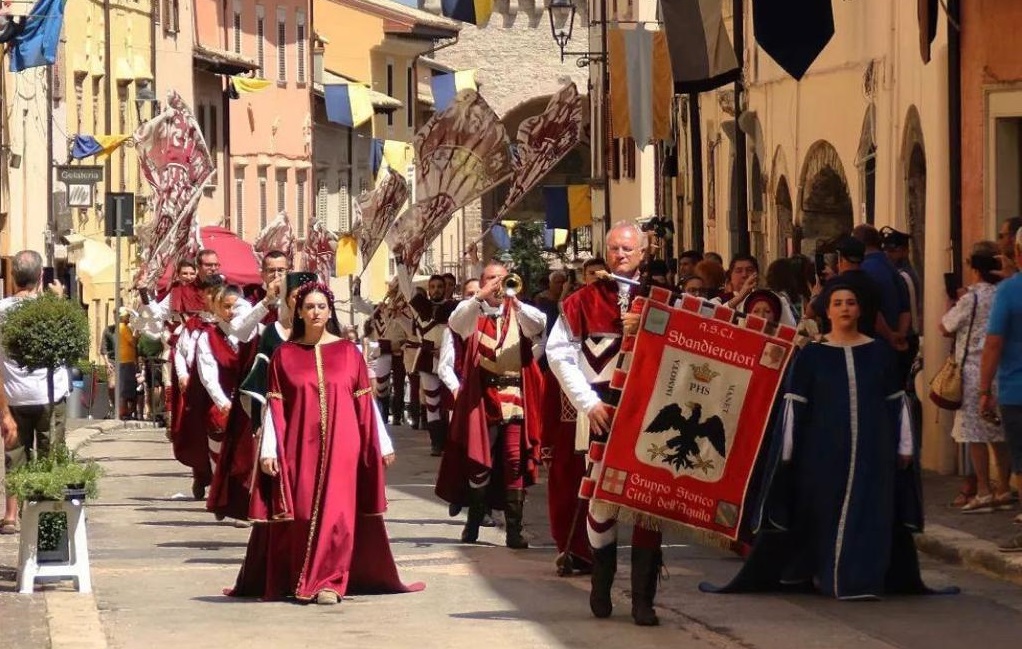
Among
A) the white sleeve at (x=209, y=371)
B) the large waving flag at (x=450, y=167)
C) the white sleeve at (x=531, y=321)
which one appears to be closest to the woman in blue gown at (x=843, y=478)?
the white sleeve at (x=531, y=321)

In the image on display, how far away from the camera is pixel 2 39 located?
1422 inches

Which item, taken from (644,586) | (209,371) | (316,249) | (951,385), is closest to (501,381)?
(951,385)

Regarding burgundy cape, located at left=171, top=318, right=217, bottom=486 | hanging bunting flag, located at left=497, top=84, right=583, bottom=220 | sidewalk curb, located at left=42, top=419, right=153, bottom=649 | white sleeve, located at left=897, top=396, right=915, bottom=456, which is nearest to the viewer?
sidewalk curb, located at left=42, top=419, right=153, bottom=649

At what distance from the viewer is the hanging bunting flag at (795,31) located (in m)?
21.2

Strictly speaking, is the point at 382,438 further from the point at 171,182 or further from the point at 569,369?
the point at 171,182

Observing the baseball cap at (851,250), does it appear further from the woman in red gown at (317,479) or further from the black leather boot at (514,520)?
the woman in red gown at (317,479)

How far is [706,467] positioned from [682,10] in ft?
38.9

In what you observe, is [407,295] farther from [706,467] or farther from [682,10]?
[706,467]

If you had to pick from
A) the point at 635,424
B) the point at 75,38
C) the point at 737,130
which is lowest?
the point at 635,424

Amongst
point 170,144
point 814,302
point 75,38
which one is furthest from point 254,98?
point 814,302

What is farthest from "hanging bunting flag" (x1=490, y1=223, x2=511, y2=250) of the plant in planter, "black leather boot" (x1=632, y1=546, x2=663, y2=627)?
"black leather boot" (x1=632, y1=546, x2=663, y2=627)

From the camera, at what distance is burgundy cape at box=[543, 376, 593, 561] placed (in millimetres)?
13711

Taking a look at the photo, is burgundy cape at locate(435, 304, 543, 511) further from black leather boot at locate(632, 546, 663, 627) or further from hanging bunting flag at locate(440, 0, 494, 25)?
hanging bunting flag at locate(440, 0, 494, 25)

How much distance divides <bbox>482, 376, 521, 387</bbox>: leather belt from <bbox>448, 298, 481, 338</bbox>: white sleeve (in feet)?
1.01
